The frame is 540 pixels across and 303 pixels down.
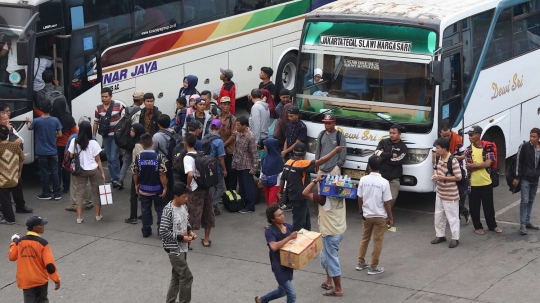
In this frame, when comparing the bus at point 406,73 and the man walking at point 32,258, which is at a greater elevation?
the bus at point 406,73

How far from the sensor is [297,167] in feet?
40.7

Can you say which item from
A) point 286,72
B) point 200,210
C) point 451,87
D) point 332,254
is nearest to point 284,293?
point 332,254

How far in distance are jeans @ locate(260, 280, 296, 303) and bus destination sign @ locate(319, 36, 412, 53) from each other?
4.96 m

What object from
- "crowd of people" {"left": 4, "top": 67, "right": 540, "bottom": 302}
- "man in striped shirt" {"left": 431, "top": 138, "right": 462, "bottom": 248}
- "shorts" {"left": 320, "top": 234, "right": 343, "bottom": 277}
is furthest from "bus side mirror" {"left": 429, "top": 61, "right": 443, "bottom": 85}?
"shorts" {"left": 320, "top": 234, "right": 343, "bottom": 277}

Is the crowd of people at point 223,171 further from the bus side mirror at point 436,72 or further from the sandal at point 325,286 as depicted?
the bus side mirror at point 436,72

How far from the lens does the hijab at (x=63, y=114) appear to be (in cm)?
1533

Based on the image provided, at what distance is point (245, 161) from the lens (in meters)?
14.5

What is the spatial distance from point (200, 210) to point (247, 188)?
1885mm

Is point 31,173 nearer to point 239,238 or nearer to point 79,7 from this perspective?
point 79,7

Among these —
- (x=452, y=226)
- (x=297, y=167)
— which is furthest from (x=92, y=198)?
(x=452, y=226)

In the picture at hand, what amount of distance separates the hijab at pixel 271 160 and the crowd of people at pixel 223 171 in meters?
0.02

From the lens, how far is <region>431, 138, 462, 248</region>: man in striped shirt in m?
12.7

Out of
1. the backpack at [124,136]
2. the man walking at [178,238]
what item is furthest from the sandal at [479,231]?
the backpack at [124,136]

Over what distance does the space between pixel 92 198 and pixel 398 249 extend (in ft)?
17.8
